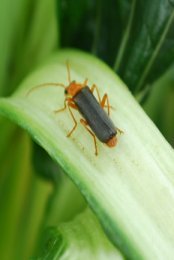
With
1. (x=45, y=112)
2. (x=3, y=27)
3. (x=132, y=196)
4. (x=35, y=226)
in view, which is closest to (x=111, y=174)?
(x=132, y=196)

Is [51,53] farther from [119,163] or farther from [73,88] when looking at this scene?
[119,163]

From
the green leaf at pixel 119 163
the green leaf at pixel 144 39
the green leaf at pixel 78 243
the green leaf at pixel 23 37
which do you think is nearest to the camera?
the green leaf at pixel 119 163

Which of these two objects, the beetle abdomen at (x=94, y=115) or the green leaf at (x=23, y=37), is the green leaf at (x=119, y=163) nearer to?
the beetle abdomen at (x=94, y=115)

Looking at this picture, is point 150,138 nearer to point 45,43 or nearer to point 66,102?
point 66,102

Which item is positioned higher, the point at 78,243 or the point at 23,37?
the point at 23,37

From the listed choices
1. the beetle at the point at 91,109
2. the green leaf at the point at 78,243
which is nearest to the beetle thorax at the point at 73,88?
the beetle at the point at 91,109

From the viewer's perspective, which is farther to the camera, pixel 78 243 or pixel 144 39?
pixel 144 39

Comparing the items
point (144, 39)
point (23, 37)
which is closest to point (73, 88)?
point (144, 39)
